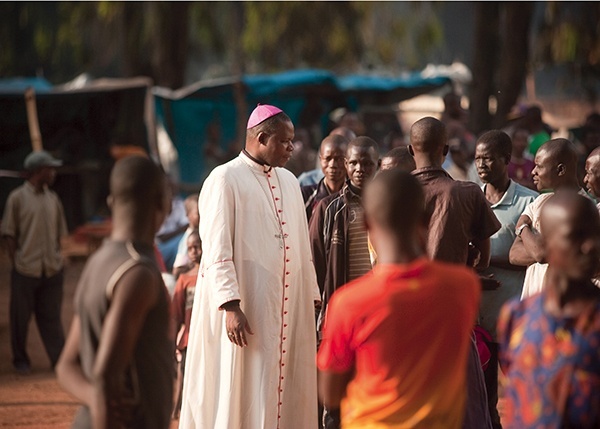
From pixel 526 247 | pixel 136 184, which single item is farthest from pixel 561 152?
pixel 136 184

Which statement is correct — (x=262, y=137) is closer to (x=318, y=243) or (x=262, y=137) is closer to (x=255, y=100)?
(x=318, y=243)

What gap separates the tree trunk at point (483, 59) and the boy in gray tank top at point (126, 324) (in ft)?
50.7

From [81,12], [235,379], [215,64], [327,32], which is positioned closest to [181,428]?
[235,379]

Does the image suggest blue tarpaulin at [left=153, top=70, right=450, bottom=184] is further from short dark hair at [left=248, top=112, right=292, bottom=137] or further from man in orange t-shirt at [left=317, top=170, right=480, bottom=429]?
man in orange t-shirt at [left=317, top=170, right=480, bottom=429]

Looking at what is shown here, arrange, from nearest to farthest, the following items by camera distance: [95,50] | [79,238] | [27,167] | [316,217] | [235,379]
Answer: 1. [235,379]
2. [316,217]
3. [27,167]
4. [79,238]
5. [95,50]

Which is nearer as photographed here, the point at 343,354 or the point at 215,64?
the point at 343,354

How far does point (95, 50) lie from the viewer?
1144 inches

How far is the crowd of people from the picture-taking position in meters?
3.77

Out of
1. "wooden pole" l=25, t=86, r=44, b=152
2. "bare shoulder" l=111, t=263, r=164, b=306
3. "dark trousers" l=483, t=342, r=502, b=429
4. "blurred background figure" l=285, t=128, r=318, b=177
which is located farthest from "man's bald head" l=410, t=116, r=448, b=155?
"wooden pole" l=25, t=86, r=44, b=152

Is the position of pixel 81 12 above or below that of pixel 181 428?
above

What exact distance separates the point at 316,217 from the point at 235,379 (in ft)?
4.69

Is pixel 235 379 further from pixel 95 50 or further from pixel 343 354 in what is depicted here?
pixel 95 50

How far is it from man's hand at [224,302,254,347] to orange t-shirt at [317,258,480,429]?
7.32 feet

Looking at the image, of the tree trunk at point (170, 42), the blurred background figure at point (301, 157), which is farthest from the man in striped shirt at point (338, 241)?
the tree trunk at point (170, 42)
